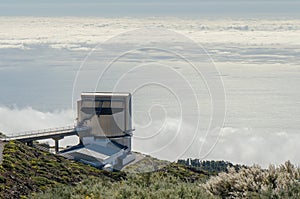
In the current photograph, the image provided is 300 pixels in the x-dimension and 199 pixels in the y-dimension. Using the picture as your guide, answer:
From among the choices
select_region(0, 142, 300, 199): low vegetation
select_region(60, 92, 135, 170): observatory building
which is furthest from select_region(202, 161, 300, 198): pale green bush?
select_region(60, 92, 135, 170): observatory building

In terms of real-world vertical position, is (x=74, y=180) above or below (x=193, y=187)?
below

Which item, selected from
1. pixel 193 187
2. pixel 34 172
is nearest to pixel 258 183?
pixel 193 187

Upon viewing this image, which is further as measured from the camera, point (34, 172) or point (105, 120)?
point (105, 120)

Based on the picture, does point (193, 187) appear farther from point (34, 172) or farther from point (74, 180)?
point (74, 180)

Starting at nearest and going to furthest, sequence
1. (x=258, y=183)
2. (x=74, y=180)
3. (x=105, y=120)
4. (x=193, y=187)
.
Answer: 1. (x=258, y=183)
2. (x=193, y=187)
3. (x=74, y=180)
4. (x=105, y=120)

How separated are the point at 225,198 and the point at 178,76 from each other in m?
39.7

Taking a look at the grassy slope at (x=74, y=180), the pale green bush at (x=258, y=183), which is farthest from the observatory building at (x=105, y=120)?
the pale green bush at (x=258, y=183)

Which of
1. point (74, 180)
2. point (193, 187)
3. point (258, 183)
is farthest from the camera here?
point (74, 180)

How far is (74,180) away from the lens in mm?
41750

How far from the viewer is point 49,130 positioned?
58.9 meters

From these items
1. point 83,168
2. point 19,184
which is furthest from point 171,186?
point 83,168

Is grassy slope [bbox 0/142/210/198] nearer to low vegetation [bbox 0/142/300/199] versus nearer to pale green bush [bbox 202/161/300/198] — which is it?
low vegetation [bbox 0/142/300/199]

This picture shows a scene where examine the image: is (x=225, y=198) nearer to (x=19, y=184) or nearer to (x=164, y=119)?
(x=19, y=184)

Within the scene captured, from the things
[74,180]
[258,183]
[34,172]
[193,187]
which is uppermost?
[258,183]
